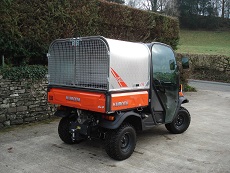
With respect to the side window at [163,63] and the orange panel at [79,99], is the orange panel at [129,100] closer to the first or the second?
the orange panel at [79,99]

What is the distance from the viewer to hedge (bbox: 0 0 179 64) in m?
6.66

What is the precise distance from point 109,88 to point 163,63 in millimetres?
1752

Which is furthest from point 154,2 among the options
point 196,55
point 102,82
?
point 102,82

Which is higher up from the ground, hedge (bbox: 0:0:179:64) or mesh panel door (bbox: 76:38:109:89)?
hedge (bbox: 0:0:179:64)

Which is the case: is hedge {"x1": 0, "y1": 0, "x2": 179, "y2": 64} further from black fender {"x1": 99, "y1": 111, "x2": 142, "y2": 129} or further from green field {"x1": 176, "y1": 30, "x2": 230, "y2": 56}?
green field {"x1": 176, "y1": 30, "x2": 230, "y2": 56}

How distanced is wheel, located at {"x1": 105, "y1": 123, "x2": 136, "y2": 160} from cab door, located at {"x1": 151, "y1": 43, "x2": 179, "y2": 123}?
33.1 inches

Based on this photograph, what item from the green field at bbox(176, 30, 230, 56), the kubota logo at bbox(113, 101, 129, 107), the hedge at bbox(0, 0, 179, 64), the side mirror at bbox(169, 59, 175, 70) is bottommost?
the kubota logo at bbox(113, 101, 129, 107)

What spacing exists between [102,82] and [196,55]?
61.1 feet

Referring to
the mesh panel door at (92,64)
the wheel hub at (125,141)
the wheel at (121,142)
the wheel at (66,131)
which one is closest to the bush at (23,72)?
the wheel at (66,131)

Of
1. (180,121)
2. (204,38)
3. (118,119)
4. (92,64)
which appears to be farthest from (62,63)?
(204,38)

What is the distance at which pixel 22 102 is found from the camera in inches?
264

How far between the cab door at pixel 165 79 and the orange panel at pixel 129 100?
364mm

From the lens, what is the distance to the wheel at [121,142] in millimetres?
4387

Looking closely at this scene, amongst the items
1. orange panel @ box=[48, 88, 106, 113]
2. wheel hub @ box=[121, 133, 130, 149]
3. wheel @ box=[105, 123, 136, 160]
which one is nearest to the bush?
orange panel @ box=[48, 88, 106, 113]
